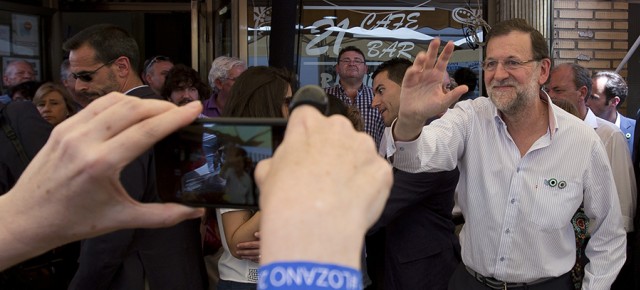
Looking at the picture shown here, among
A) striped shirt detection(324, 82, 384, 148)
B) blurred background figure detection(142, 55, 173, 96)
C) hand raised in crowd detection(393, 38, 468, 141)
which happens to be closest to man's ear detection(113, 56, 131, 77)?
hand raised in crowd detection(393, 38, 468, 141)

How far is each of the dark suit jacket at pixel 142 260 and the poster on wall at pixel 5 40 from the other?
531 centimetres

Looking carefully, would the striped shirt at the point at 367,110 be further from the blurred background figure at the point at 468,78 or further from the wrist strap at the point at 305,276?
the wrist strap at the point at 305,276

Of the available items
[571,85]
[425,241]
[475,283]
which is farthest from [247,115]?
[571,85]

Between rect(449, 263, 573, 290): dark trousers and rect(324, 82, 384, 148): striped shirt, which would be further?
rect(324, 82, 384, 148): striped shirt

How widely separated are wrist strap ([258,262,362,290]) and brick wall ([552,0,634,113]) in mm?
Answer: 6567

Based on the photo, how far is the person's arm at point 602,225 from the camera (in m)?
3.02

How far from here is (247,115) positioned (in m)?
3.08

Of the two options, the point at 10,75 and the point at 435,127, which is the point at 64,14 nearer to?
the point at 10,75

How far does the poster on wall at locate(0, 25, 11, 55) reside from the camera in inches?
307

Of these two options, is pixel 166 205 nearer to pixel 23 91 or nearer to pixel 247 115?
pixel 247 115

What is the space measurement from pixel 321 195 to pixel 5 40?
7979mm

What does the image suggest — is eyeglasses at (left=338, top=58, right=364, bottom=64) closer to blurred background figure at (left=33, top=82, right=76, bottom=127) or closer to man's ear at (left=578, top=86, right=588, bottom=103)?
man's ear at (left=578, top=86, right=588, bottom=103)

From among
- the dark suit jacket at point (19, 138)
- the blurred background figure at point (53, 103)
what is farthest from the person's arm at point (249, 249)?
the blurred background figure at point (53, 103)

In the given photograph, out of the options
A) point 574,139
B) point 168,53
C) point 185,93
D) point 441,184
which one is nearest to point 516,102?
point 574,139
